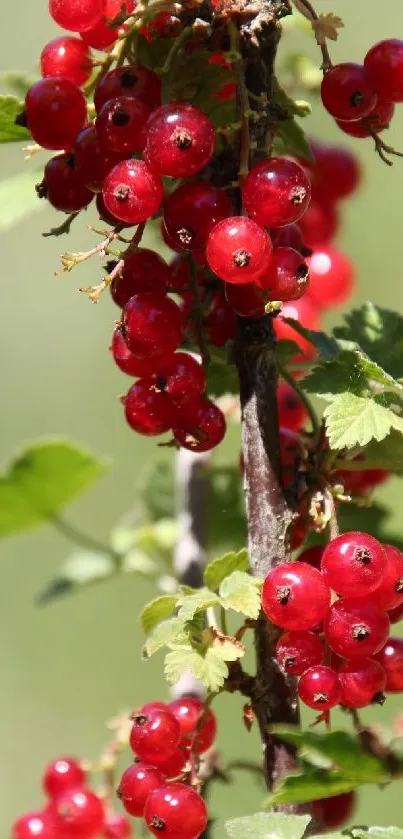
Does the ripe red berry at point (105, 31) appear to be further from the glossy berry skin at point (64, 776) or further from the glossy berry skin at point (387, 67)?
the glossy berry skin at point (64, 776)

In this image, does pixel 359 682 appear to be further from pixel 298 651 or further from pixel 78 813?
pixel 78 813

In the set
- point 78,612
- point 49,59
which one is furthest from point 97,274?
point 49,59

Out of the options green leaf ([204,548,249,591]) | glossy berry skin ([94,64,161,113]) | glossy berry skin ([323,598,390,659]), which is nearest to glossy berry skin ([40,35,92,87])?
glossy berry skin ([94,64,161,113])

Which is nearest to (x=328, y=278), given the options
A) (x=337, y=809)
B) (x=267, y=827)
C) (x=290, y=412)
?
(x=290, y=412)

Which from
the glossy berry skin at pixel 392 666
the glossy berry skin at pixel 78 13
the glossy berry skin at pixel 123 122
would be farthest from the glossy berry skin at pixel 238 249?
Answer: the glossy berry skin at pixel 392 666

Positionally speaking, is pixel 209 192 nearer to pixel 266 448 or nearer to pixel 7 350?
pixel 266 448

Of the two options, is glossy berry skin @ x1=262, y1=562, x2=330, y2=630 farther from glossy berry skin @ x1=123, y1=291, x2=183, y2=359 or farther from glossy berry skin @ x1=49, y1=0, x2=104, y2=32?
glossy berry skin @ x1=49, y1=0, x2=104, y2=32
